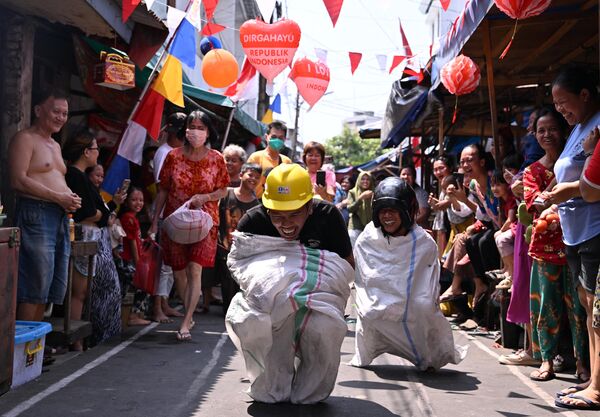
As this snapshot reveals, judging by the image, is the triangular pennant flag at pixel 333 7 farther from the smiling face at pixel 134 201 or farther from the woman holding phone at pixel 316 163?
the smiling face at pixel 134 201

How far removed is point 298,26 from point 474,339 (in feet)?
16.3

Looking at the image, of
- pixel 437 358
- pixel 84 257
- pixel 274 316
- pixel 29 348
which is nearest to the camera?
pixel 274 316

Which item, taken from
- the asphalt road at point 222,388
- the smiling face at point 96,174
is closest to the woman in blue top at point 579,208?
the asphalt road at point 222,388

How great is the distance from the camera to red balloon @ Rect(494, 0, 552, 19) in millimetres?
5844

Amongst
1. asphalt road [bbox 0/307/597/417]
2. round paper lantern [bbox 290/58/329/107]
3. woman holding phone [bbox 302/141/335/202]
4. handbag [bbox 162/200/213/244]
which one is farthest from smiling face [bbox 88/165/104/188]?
round paper lantern [bbox 290/58/329/107]

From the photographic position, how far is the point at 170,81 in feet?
29.3

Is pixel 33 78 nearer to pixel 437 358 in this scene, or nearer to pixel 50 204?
pixel 50 204

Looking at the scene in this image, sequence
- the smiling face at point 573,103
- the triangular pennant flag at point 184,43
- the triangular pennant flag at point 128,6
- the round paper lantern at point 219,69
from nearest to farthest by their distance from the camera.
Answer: the smiling face at point 573,103, the triangular pennant flag at point 128,6, the triangular pennant flag at point 184,43, the round paper lantern at point 219,69

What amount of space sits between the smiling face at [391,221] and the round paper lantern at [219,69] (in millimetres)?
6488

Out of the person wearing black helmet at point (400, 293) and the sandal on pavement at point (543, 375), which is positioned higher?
the person wearing black helmet at point (400, 293)

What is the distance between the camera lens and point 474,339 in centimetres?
766

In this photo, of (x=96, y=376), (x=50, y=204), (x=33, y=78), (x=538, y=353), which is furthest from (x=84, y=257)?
(x=538, y=353)

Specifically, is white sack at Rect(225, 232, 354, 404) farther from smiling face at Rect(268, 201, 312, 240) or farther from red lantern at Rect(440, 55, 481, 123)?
red lantern at Rect(440, 55, 481, 123)

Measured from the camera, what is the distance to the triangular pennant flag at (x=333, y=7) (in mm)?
7465
